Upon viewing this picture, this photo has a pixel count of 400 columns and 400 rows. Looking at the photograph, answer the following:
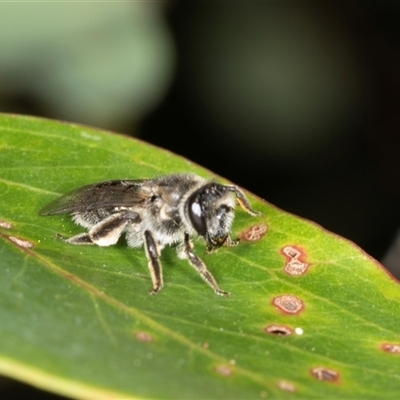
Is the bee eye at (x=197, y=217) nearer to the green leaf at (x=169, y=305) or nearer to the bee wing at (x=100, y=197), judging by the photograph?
the green leaf at (x=169, y=305)

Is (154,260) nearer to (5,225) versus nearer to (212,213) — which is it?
(212,213)

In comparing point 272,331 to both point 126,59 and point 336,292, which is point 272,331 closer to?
point 336,292

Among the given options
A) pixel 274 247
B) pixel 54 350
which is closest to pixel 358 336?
pixel 274 247

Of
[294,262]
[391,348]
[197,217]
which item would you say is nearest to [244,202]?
[197,217]

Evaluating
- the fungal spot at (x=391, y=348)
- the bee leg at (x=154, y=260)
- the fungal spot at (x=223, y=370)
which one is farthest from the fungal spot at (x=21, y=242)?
the fungal spot at (x=391, y=348)

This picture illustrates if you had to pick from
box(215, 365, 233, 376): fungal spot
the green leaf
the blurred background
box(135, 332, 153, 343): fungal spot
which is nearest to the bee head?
the green leaf
